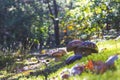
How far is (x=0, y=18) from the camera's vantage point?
3044cm

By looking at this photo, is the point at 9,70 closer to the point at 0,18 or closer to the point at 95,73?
the point at 95,73

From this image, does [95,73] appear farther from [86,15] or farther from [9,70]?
[86,15]

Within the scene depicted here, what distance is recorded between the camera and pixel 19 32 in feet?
102

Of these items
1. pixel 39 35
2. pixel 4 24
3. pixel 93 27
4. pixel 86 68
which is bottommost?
pixel 39 35

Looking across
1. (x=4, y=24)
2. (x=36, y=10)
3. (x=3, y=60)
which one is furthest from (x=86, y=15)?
(x=36, y=10)

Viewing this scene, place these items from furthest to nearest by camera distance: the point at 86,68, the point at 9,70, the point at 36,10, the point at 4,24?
the point at 36,10 → the point at 4,24 → the point at 9,70 → the point at 86,68

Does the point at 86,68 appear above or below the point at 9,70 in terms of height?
above

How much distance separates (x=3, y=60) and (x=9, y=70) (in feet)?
5.09

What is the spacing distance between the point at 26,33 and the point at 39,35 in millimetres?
2947

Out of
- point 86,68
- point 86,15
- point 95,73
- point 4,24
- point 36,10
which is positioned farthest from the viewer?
point 36,10

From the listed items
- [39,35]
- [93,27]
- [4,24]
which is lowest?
[39,35]

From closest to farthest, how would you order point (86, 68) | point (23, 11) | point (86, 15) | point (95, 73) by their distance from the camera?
point (95, 73)
point (86, 68)
point (86, 15)
point (23, 11)

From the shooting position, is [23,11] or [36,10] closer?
[23,11]

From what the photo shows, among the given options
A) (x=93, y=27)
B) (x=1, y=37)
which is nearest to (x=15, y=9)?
(x=1, y=37)
